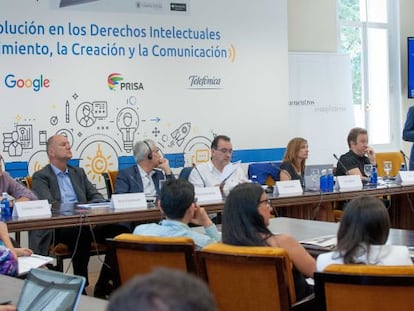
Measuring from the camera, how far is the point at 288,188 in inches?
218

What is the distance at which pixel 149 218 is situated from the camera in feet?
15.4

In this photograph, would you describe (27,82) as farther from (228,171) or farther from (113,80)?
(228,171)

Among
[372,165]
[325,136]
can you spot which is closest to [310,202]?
[372,165]

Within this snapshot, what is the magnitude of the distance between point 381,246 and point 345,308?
14.6 inches

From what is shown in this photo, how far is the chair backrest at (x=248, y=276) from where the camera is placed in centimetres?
249

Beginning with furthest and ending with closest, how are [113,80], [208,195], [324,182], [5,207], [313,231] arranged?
[113,80] → [324,182] → [208,195] → [5,207] → [313,231]

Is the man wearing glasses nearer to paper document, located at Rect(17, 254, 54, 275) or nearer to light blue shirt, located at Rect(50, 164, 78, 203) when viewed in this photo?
light blue shirt, located at Rect(50, 164, 78, 203)

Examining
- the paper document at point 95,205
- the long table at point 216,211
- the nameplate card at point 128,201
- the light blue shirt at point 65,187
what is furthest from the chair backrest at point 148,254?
the light blue shirt at point 65,187

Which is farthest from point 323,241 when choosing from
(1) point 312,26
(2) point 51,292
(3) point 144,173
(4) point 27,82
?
(1) point 312,26

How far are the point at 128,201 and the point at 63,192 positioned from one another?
28.6 inches

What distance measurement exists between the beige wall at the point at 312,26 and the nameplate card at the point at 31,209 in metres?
4.15

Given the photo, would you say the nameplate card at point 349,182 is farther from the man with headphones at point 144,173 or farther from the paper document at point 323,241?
the paper document at point 323,241

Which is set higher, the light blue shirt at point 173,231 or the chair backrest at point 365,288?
the light blue shirt at point 173,231

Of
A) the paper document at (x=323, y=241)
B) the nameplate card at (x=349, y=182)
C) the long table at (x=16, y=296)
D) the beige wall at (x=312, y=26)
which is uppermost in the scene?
the beige wall at (x=312, y=26)
